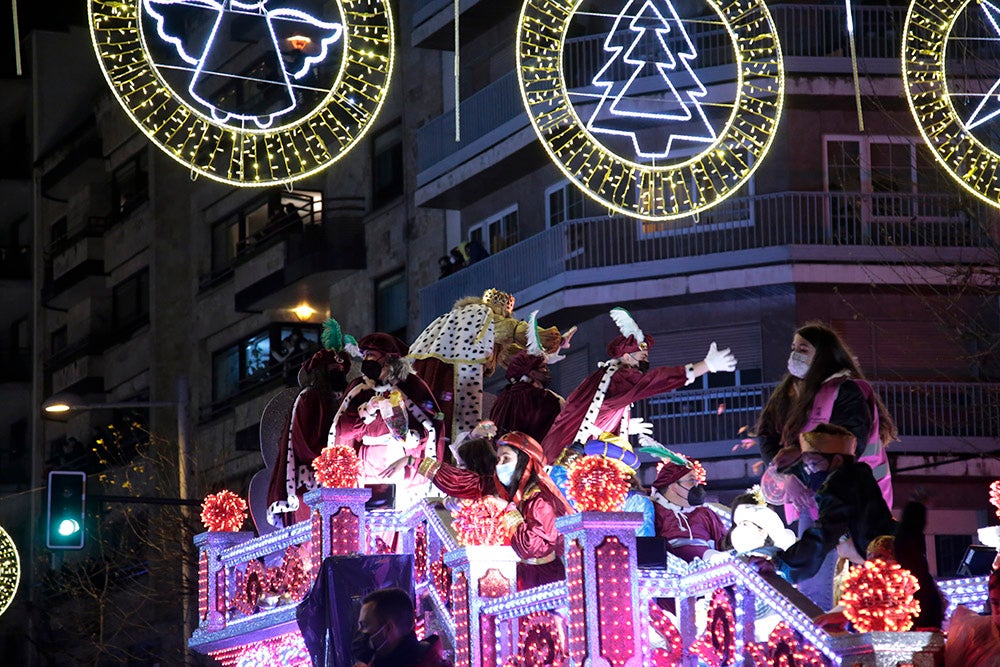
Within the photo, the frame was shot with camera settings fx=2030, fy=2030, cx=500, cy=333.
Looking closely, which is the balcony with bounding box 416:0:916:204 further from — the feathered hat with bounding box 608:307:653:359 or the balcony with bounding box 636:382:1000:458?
the feathered hat with bounding box 608:307:653:359

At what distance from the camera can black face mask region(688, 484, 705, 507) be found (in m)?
16.9

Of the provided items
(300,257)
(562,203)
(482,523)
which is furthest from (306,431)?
(300,257)

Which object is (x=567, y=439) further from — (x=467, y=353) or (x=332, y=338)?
(x=332, y=338)

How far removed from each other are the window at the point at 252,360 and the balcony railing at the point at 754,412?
9.49 metres

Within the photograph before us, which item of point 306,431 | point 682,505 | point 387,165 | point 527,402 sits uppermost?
point 387,165

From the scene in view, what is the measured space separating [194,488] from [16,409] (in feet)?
67.0

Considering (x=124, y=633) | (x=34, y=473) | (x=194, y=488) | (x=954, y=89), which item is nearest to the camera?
(x=954, y=89)

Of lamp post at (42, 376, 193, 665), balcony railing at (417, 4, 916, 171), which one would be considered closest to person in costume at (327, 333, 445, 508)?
lamp post at (42, 376, 193, 665)

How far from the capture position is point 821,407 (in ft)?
43.6

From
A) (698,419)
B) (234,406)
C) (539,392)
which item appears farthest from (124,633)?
(539,392)

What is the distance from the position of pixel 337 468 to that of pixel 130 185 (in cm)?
3336

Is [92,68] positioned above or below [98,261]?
above

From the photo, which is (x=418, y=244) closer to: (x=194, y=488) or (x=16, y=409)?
(x=194, y=488)

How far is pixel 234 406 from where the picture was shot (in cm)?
4166
